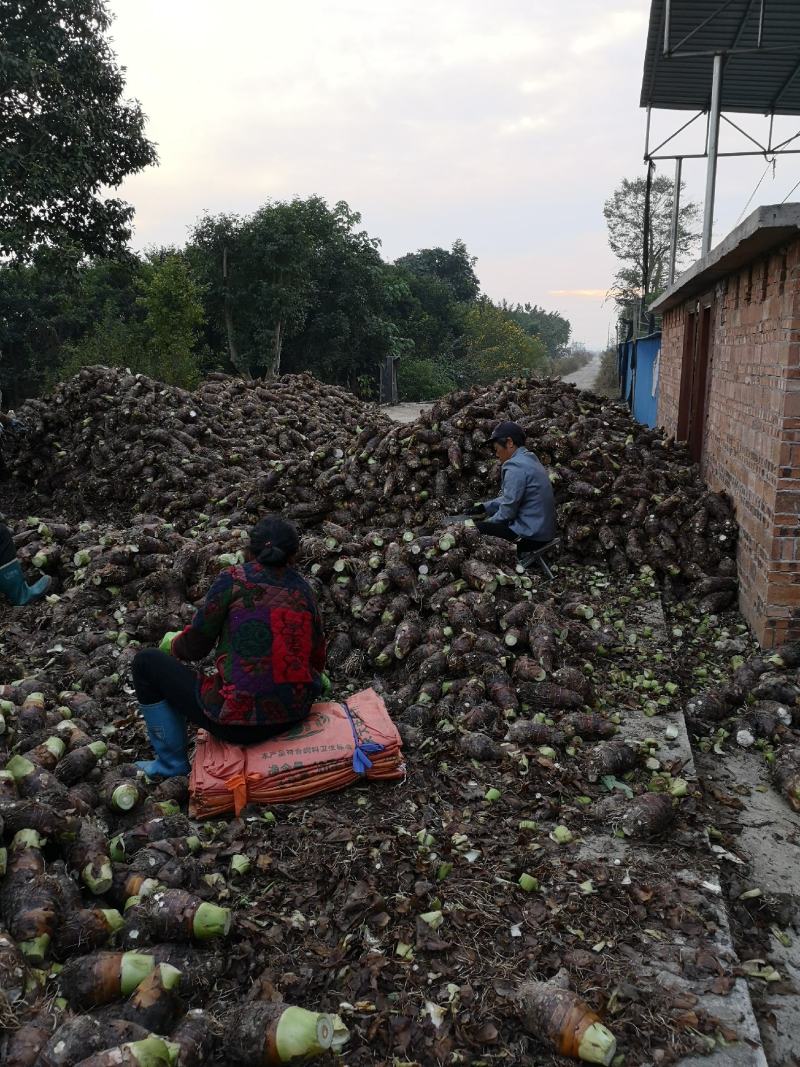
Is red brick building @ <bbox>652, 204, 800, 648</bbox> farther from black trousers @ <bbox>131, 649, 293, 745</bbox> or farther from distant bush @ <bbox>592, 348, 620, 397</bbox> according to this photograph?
distant bush @ <bbox>592, 348, 620, 397</bbox>

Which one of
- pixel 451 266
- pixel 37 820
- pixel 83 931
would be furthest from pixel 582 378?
pixel 83 931

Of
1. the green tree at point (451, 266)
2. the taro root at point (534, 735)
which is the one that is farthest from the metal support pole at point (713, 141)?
the green tree at point (451, 266)

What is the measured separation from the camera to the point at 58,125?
14938 mm

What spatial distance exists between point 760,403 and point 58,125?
1425 cm

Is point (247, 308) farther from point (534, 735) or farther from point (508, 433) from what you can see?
point (534, 735)

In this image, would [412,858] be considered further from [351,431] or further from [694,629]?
[351,431]

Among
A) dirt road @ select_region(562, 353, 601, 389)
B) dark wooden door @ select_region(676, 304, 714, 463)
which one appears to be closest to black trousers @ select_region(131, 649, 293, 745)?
dark wooden door @ select_region(676, 304, 714, 463)

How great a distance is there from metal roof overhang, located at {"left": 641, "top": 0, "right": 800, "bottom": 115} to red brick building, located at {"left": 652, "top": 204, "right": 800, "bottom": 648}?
10.5 ft

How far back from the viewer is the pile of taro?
105 inches

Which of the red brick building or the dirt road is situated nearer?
the red brick building

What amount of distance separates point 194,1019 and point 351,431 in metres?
11.9

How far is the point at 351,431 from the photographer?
13.9 metres

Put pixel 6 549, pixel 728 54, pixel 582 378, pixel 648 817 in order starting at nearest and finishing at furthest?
pixel 648 817 → pixel 6 549 → pixel 728 54 → pixel 582 378

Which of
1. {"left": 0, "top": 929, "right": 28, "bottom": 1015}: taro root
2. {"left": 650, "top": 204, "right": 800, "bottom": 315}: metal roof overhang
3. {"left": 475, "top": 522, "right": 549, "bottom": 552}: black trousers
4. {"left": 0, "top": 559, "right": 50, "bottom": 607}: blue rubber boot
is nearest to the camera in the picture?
{"left": 0, "top": 929, "right": 28, "bottom": 1015}: taro root
